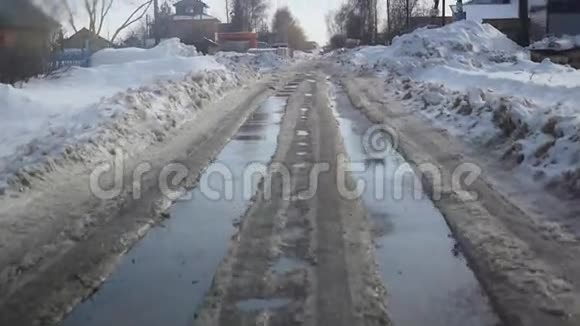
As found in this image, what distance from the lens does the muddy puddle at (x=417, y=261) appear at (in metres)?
4.71

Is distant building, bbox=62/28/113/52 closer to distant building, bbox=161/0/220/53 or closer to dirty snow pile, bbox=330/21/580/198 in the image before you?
dirty snow pile, bbox=330/21/580/198

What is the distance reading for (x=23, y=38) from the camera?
23.0m

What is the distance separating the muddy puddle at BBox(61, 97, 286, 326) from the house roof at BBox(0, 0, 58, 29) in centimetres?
1885

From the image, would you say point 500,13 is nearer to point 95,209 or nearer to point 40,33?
point 40,33

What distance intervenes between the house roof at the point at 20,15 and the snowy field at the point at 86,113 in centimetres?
395

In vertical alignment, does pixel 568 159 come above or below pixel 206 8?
below

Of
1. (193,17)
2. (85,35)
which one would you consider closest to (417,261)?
(85,35)

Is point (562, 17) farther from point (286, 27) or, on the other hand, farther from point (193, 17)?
point (286, 27)

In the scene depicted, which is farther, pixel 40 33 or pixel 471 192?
pixel 40 33

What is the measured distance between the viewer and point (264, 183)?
8.80 metres

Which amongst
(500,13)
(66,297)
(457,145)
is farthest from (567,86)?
(500,13)

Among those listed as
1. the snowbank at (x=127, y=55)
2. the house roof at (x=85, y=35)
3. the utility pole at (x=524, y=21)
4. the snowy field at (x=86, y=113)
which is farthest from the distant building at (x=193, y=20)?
the snowy field at (x=86, y=113)

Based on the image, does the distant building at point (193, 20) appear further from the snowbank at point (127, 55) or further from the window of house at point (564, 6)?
the snowbank at point (127, 55)

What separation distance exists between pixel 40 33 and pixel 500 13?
48.8m
